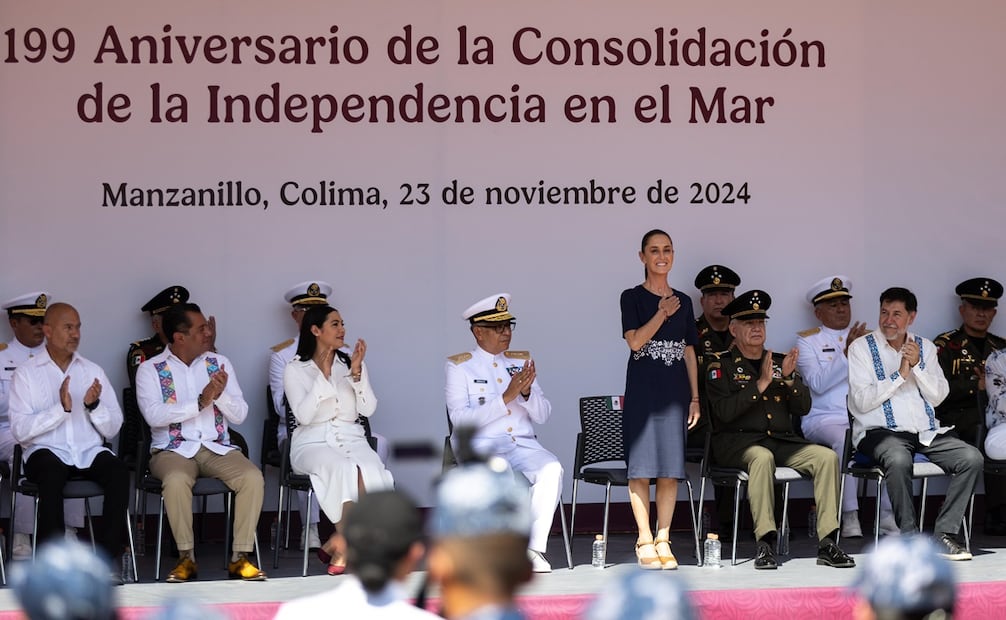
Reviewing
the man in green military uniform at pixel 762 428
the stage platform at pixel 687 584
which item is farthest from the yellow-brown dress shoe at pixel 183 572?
the man in green military uniform at pixel 762 428

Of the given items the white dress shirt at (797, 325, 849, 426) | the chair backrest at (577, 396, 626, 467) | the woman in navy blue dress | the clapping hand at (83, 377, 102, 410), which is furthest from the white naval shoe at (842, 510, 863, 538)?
the clapping hand at (83, 377, 102, 410)

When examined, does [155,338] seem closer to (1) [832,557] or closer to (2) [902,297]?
(1) [832,557]

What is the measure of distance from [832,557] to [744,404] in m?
0.81

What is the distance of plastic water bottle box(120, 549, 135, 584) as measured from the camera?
6642 mm

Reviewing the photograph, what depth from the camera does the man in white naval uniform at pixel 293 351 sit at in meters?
7.74

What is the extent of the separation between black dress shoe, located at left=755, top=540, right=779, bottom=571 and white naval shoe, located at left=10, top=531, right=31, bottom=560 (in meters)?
3.43

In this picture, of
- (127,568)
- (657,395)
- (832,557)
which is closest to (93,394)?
(127,568)

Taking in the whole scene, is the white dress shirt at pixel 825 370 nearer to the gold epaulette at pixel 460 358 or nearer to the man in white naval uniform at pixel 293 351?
the gold epaulette at pixel 460 358

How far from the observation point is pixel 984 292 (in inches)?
325

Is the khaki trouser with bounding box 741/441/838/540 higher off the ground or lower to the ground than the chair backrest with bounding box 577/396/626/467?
lower

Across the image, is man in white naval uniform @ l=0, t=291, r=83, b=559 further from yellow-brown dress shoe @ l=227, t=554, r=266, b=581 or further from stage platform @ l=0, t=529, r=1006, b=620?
yellow-brown dress shoe @ l=227, t=554, r=266, b=581

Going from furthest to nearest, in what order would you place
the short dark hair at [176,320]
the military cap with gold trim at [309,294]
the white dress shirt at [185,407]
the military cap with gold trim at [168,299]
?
the military cap with gold trim at [309,294] → the military cap with gold trim at [168,299] → the short dark hair at [176,320] → the white dress shirt at [185,407]

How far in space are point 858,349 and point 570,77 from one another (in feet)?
7.32

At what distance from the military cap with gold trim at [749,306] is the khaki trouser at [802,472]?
70 centimetres
